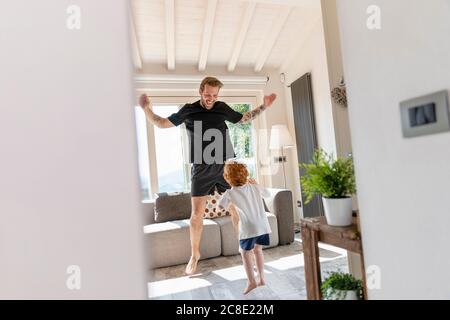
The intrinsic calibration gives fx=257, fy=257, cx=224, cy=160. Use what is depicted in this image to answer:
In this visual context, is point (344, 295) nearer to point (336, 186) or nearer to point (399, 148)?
point (336, 186)

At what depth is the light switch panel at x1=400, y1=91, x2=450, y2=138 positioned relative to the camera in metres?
0.51

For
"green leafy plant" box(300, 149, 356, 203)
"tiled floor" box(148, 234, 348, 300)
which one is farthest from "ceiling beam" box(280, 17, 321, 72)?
"tiled floor" box(148, 234, 348, 300)

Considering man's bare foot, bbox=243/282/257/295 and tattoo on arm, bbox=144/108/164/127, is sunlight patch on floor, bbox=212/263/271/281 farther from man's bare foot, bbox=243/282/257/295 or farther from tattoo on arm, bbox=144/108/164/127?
tattoo on arm, bbox=144/108/164/127

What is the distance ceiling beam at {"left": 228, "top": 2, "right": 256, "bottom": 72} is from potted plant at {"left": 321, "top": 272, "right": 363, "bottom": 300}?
1.32 metres

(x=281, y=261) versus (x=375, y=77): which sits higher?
(x=375, y=77)

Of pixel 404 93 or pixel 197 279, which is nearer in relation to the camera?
pixel 404 93

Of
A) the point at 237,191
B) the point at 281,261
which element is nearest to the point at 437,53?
the point at 237,191

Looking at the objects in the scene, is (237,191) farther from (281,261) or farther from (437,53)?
(437,53)

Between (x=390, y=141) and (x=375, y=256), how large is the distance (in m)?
0.30

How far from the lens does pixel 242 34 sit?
1568 millimetres

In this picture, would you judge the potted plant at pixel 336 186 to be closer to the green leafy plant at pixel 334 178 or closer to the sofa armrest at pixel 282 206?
the green leafy plant at pixel 334 178

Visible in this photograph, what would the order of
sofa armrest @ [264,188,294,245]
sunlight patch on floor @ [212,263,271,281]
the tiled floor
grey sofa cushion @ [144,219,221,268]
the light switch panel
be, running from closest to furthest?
the light switch panel, the tiled floor, sunlight patch on floor @ [212,263,271,281], grey sofa cushion @ [144,219,221,268], sofa armrest @ [264,188,294,245]

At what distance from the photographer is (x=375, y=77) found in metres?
0.64

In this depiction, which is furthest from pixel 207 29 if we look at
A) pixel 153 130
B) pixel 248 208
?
pixel 248 208
